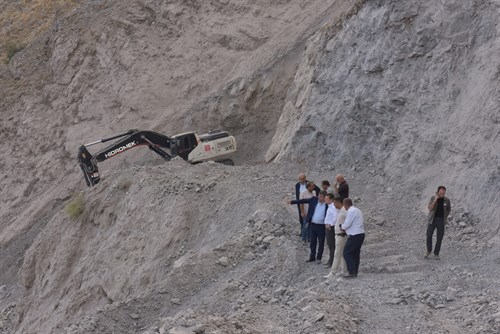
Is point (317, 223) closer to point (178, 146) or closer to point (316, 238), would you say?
point (316, 238)

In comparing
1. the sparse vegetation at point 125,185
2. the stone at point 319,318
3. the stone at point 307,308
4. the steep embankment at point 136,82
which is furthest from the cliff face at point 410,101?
the steep embankment at point 136,82

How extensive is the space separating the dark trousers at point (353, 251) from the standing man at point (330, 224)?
0.50 m

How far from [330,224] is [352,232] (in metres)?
0.63

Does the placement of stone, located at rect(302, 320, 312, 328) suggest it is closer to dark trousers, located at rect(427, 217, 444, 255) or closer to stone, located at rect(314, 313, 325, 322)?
stone, located at rect(314, 313, 325, 322)

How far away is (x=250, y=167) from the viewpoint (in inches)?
717

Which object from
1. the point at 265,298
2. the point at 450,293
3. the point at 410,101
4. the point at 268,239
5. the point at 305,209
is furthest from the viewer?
the point at 410,101

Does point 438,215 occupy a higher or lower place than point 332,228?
lower

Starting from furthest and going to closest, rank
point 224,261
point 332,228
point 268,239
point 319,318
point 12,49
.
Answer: point 12,49, point 268,239, point 224,261, point 332,228, point 319,318

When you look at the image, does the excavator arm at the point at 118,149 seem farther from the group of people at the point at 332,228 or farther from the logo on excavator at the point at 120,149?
the group of people at the point at 332,228

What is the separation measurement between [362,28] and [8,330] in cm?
1098

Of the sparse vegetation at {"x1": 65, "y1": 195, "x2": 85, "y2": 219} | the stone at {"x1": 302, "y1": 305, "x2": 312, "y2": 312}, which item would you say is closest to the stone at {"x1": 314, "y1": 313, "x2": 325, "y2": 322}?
the stone at {"x1": 302, "y1": 305, "x2": 312, "y2": 312}

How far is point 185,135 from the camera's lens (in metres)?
21.7

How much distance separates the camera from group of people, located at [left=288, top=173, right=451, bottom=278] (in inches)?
407

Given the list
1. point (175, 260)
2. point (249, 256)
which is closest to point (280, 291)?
point (249, 256)
